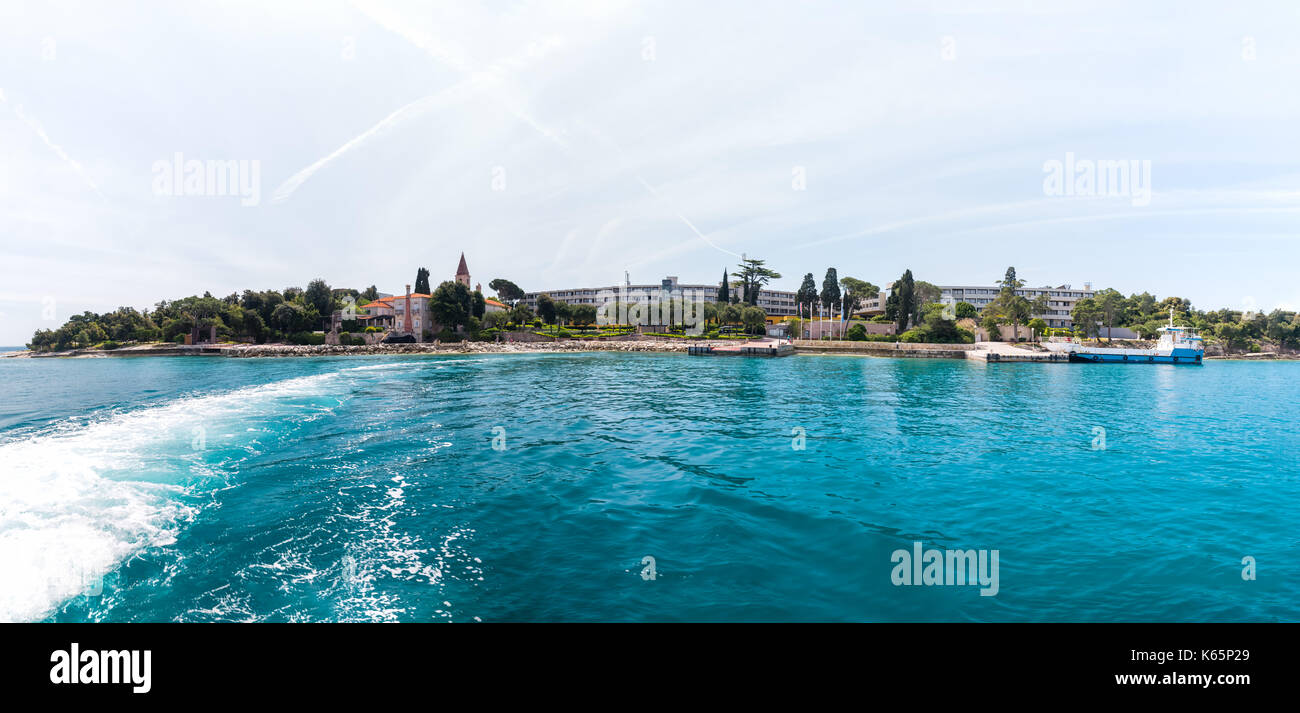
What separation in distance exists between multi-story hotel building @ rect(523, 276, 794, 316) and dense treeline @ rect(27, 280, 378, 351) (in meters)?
66.0

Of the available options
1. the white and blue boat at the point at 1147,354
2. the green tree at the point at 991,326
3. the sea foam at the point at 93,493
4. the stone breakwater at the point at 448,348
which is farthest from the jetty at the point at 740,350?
the sea foam at the point at 93,493

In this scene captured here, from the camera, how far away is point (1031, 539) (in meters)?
10.9

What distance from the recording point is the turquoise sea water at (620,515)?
26.4 ft

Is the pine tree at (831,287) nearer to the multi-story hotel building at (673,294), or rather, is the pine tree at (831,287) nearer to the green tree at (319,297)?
the multi-story hotel building at (673,294)

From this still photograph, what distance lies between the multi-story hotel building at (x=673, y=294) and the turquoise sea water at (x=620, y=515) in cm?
13257

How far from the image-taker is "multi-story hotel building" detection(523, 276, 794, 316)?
15950 cm

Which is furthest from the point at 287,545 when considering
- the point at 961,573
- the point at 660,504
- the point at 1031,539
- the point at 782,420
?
the point at 782,420

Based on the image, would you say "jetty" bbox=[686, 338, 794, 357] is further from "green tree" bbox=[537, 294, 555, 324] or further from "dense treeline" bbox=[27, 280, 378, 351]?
"dense treeline" bbox=[27, 280, 378, 351]

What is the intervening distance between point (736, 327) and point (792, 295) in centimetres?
5591

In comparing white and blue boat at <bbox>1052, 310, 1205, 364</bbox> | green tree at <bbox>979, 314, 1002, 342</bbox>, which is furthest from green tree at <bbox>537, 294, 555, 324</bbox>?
white and blue boat at <bbox>1052, 310, 1205, 364</bbox>

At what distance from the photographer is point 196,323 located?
103812mm

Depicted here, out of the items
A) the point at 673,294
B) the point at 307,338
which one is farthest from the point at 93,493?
the point at 673,294

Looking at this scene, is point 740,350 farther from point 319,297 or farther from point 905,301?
point 319,297
